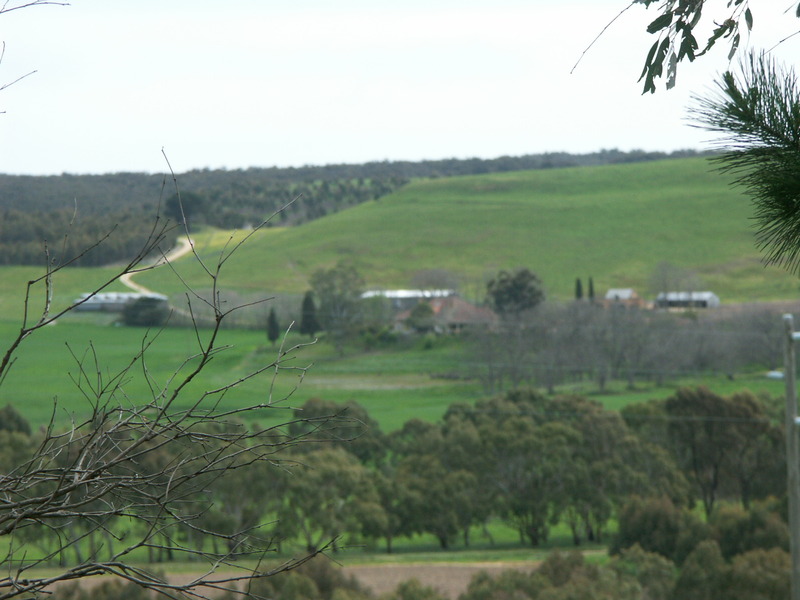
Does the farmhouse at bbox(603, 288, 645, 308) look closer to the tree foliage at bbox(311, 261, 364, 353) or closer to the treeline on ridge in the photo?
the tree foliage at bbox(311, 261, 364, 353)

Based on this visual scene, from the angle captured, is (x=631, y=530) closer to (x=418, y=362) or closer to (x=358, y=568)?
(x=358, y=568)

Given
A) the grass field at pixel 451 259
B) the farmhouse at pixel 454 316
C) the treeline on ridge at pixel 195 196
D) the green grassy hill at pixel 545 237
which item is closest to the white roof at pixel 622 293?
the grass field at pixel 451 259

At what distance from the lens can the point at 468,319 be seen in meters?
53.4

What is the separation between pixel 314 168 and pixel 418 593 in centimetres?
7840

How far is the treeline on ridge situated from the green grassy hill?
4.20 meters

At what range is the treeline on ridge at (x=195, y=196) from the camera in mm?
7805

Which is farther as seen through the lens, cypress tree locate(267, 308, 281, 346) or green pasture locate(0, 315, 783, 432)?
cypress tree locate(267, 308, 281, 346)

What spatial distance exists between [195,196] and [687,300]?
3600cm

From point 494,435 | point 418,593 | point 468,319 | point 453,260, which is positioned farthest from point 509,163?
point 418,593

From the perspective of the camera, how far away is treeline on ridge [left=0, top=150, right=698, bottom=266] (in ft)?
25.6

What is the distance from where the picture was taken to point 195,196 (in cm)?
4175

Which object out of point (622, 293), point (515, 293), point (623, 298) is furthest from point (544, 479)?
point (622, 293)

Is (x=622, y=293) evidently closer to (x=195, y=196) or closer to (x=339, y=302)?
(x=339, y=302)

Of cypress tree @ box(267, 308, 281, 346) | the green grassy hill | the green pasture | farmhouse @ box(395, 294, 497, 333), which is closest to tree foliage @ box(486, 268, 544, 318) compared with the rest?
farmhouse @ box(395, 294, 497, 333)
